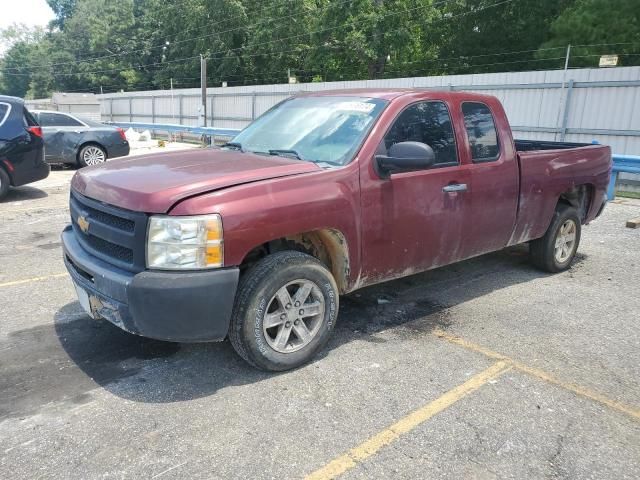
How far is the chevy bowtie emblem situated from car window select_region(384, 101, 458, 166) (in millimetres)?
2233

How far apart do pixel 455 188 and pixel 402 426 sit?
216 centimetres

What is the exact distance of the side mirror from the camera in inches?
154

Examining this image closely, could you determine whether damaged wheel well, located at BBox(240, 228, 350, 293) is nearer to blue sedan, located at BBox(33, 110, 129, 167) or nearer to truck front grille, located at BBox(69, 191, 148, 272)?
truck front grille, located at BBox(69, 191, 148, 272)

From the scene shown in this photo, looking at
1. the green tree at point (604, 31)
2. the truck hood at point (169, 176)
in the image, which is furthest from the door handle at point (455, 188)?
the green tree at point (604, 31)

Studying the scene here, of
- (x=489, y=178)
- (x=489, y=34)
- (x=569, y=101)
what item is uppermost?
(x=489, y=34)

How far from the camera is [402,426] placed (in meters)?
3.17

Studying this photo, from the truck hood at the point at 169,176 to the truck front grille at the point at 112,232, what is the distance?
0.06 m

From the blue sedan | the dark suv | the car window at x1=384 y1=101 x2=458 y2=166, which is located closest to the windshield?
the car window at x1=384 y1=101 x2=458 y2=166

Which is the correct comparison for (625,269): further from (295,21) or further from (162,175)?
(295,21)

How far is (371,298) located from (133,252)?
2514mm

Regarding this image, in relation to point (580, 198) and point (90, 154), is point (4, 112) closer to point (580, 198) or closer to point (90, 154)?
point (90, 154)

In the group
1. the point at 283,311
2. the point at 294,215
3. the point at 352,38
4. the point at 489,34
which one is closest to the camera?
the point at 294,215

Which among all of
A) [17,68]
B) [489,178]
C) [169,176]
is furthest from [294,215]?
[17,68]

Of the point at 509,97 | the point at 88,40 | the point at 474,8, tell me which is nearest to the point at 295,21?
the point at 474,8
